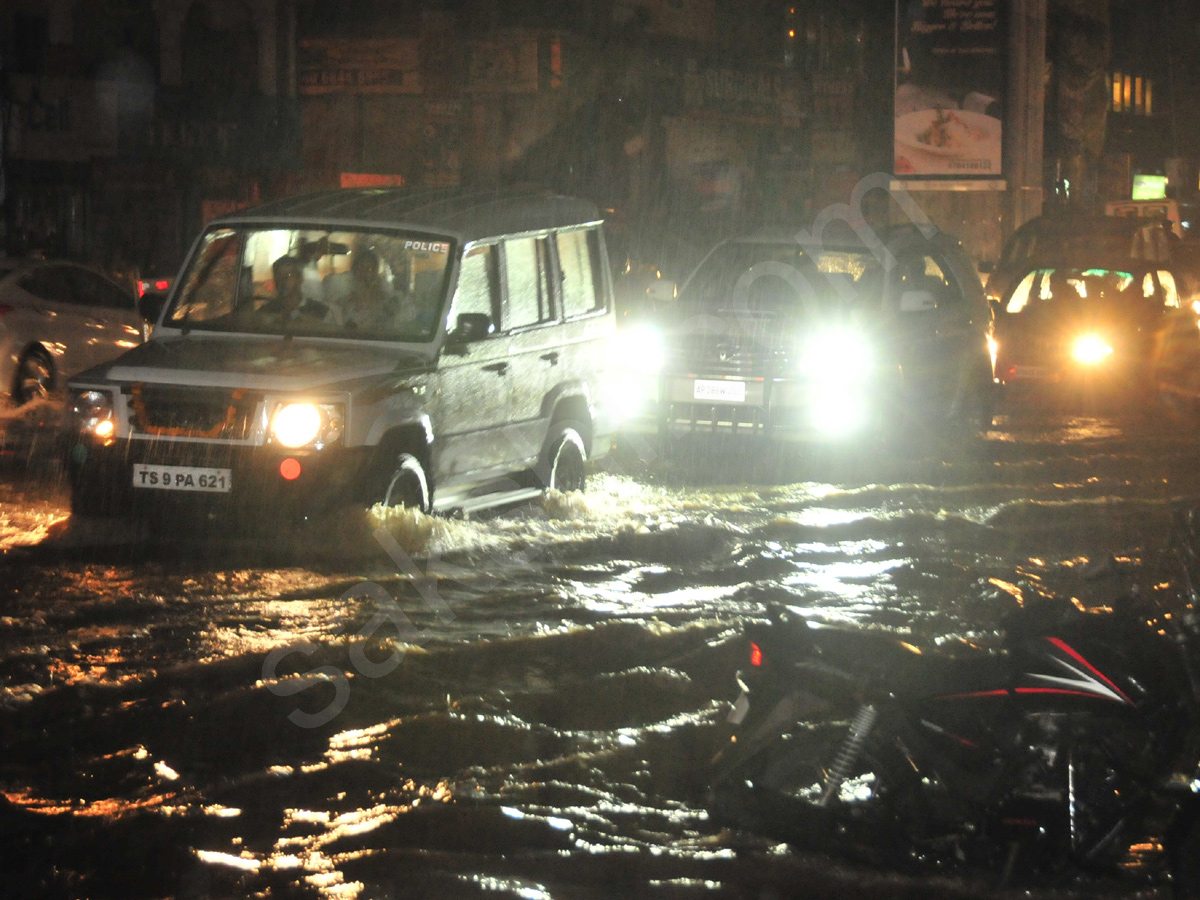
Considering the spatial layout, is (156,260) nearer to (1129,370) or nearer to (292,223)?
(1129,370)

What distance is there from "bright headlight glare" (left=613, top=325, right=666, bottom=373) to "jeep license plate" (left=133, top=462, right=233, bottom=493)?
5.27 metres

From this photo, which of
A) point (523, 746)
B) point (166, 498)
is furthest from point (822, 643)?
point (166, 498)

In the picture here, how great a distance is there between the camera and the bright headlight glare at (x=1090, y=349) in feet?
53.5

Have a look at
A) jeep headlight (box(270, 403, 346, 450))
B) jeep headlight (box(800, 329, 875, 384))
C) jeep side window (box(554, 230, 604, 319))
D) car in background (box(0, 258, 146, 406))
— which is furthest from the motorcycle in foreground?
car in background (box(0, 258, 146, 406))

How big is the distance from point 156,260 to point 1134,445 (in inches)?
858

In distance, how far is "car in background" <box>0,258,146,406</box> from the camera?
49.8 feet

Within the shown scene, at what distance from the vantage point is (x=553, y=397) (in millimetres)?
9820

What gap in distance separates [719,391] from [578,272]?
83.3 inches

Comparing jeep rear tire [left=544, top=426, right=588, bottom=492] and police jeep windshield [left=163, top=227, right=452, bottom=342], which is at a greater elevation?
police jeep windshield [left=163, top=227, right=452, bottom=342]

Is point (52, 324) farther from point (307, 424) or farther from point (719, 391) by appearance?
point (307, 424)

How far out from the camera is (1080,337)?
53.5ft

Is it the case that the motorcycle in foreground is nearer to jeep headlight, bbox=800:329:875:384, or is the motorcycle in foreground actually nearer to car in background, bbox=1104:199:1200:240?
jeep headlight, bbox=800:329:875:384

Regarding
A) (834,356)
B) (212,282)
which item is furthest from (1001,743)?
(834,356)

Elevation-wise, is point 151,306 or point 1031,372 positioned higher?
point 151,306
